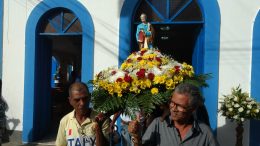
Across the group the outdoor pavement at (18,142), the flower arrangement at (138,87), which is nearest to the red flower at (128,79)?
the flower arrangement at (138,87)

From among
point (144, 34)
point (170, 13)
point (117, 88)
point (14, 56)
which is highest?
point (170, 13)

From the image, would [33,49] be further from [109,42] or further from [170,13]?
[170,13]

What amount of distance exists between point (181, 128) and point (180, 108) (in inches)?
6.8

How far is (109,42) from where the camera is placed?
6.25m

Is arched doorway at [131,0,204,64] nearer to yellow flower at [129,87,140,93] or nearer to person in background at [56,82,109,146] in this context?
person in background at [56,82,109,146]

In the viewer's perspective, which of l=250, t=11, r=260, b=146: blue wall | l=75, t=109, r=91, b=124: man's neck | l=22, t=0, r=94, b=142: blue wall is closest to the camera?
l=75, t=109, r=91, b=124: man's neck

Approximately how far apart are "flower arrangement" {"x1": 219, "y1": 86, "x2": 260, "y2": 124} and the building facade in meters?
0.44

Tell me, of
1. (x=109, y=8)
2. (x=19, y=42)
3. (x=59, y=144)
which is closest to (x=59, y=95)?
(x=19, y=42)

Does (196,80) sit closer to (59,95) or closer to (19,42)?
(19,42)

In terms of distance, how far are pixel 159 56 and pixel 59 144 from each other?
3.71 feet

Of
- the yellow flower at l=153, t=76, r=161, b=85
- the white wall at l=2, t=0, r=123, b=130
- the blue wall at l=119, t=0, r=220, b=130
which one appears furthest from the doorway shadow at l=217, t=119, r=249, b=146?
the yellow flower at l=153, t=76, r=161, b=85

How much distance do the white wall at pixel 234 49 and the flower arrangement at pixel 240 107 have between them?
1.41 ft

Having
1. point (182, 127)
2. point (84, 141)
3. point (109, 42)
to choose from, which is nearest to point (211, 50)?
point (109, 42)

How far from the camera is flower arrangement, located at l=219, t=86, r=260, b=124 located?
5180 millimetres
